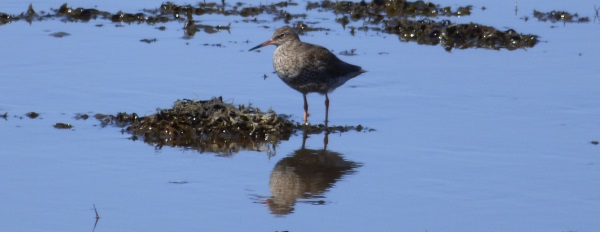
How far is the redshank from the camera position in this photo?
12.6 metres

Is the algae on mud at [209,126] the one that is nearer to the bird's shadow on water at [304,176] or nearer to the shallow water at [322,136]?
the shallow water at [322,136]

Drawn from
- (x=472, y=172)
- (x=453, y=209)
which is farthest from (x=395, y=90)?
(x=453, y=209)

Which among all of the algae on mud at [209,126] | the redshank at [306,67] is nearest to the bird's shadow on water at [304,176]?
the algae on mud at [209,126]

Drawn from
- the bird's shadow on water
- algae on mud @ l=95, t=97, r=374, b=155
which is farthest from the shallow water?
algae on mud @ l=95, t=97, r=374, b=155

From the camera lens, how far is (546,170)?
10.4 m

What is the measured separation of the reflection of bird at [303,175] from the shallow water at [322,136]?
0.18ft

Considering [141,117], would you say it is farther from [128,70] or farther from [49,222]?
[49,222]

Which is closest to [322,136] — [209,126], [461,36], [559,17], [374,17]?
[209,126]

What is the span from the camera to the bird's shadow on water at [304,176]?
9375mm

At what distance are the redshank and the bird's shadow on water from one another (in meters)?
1.19

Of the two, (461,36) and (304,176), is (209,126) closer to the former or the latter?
(304,176)

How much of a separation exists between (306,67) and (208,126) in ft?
4.85

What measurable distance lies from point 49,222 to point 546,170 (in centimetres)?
410

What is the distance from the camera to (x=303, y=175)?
10.3 meters
